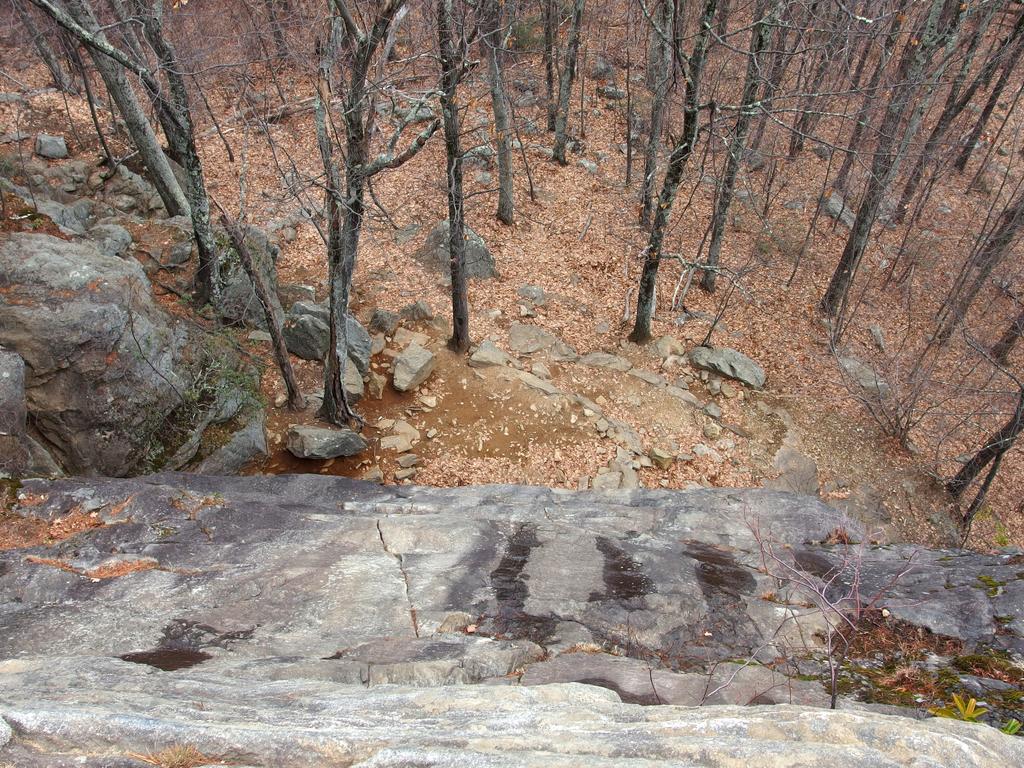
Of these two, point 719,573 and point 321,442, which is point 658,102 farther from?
point 719,573

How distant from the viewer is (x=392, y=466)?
30.1 ft

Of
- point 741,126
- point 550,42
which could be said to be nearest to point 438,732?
point 741,126

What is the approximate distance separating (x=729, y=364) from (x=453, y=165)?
684cm

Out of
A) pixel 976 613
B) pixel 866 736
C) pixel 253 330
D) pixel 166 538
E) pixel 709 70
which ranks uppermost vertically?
pixel 709 70

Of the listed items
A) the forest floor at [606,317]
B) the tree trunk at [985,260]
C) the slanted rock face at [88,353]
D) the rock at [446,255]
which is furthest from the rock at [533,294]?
the tree trunk at [985,260]

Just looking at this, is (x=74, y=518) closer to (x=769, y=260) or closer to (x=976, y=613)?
(x=976, y=613)

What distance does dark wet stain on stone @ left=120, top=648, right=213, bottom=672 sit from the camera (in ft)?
11.8

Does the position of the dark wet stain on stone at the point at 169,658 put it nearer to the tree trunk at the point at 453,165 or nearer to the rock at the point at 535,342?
the tree trunk at the point at 453,165

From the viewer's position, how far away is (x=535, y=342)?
1188cm

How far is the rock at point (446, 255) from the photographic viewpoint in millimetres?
13141

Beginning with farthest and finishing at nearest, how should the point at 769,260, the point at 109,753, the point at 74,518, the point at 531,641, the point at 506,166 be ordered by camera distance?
the point at 769,260 < the point at 506,166 < the point at 74,518 < the point at 531,641 < the point at 109,753

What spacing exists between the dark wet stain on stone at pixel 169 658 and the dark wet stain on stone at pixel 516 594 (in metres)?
2.06

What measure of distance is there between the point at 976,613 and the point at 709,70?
17.9 metres

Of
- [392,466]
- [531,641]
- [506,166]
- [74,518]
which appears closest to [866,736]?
[531,641]
